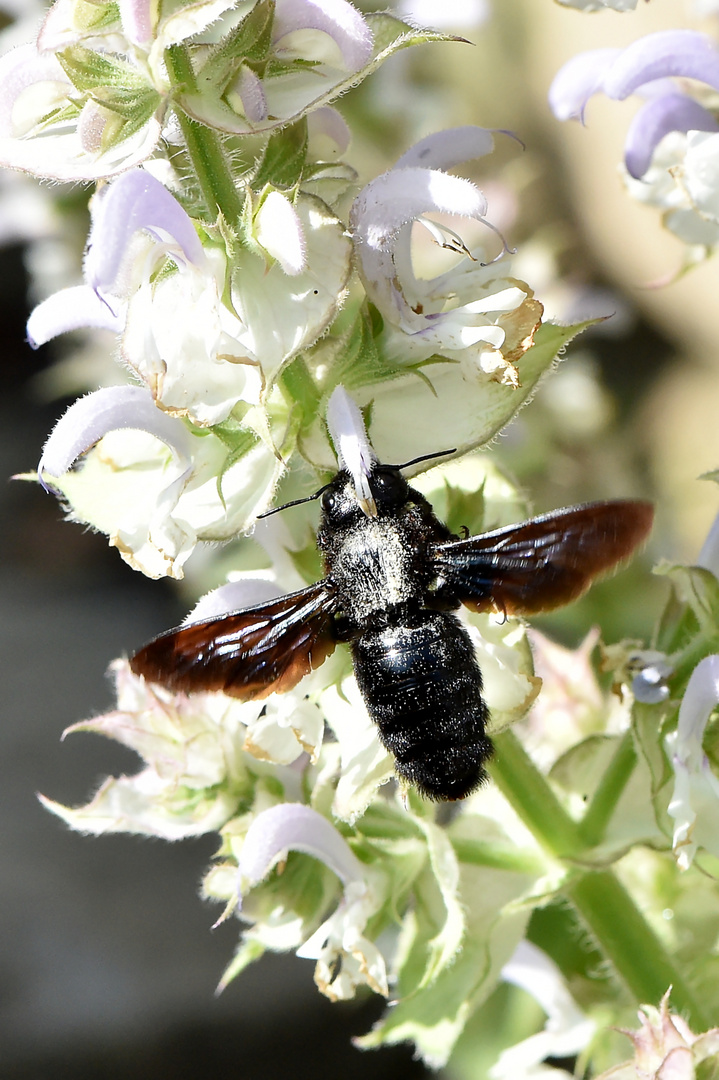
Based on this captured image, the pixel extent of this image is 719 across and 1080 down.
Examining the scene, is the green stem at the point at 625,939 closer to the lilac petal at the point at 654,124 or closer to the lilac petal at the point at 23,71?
the lilac petal at the point at 654,124

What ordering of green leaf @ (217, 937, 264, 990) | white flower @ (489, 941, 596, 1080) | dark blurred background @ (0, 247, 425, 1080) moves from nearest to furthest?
1. green leaf @ (217, 937, 264, 990)
2. white flower @ (489, 941, 596, 1080)
3. dark blurred background @ (0, 247, 425, 1080)

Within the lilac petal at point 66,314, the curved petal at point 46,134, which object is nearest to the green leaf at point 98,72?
the curved petal at point 46,134

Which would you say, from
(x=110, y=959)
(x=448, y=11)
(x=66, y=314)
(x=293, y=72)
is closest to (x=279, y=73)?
(x=293, y=72)

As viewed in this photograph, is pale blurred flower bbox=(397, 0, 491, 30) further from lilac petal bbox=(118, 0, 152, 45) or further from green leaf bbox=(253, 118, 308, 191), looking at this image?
lilac petal bbox=(118, 0, 152, 45)

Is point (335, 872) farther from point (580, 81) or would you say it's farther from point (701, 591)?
point (580, 81)

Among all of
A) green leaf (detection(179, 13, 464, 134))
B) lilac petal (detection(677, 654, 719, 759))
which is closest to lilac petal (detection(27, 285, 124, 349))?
green leaf (detection(179, 13, 464, 134))
